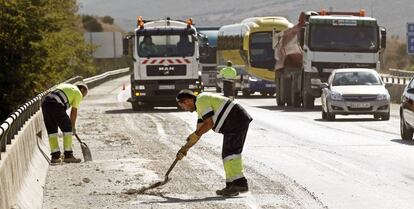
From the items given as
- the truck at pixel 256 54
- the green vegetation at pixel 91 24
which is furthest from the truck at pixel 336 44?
the green vegetation at pixel 91 24

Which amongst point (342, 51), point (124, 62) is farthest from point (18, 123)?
point (124, 62)

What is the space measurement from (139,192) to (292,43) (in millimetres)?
28620

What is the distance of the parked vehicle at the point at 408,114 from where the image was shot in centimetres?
2250

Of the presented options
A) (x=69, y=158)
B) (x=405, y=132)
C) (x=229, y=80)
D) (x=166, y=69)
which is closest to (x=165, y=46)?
(x=166, y=69)

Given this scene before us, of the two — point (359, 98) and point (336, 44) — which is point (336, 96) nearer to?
point (359, 98)

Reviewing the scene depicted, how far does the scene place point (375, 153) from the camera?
798 inches

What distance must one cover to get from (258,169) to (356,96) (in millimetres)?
14606

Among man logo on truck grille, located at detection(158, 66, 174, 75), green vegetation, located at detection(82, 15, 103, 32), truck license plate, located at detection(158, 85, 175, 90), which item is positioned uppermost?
man logo on truck grille, located at detection(158, 66, 174, 75)

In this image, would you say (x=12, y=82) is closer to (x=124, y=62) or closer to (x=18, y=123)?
(x=18, y=123)

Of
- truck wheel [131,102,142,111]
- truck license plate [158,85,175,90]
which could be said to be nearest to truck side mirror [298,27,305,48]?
truck license plate [158,85,175,90]

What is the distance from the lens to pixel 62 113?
746 inches

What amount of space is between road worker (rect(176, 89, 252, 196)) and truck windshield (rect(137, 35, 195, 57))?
24.5 metres

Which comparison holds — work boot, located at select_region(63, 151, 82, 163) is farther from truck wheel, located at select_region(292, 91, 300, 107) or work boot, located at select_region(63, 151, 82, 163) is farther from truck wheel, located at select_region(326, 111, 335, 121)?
truck wheel, located at select_region(292, 91, 300, 107)

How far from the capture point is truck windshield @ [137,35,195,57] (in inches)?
1515
